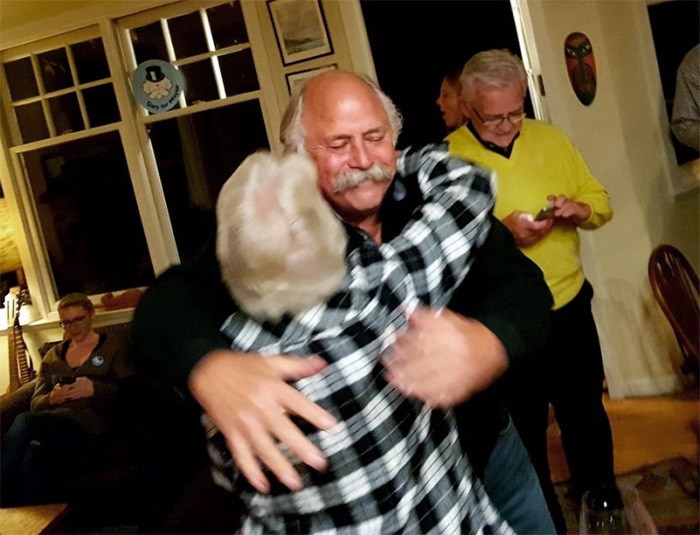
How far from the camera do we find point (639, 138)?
139cm

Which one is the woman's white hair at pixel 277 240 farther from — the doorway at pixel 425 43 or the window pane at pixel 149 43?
the window pane at pixel 149 43

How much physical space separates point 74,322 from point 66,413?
7.9 inches

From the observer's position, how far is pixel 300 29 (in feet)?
5.32

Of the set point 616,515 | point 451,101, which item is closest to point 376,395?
point 616,515

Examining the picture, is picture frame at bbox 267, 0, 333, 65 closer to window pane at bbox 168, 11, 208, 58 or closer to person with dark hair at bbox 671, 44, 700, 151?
window pane at bbox 168, 11, 208, 58

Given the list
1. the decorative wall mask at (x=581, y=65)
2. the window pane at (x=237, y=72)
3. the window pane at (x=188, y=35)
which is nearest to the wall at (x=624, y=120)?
the decorative wall mask at (x=581, y=65)

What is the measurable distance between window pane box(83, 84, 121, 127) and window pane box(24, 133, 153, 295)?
6 cm

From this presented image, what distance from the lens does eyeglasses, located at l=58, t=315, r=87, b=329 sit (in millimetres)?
1421

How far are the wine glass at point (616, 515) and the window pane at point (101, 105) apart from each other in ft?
5.00

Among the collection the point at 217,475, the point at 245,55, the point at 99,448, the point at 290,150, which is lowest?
the point at 99,448

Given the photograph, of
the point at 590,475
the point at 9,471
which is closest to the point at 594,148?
the point at 590,475

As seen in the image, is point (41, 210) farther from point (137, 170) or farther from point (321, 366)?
point (321, 366)

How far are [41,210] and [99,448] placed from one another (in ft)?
1.88

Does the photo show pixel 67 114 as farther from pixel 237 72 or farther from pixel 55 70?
pixel 237 72
